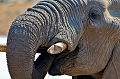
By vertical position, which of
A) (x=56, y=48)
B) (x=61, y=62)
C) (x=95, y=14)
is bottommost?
(x=61, y=62)

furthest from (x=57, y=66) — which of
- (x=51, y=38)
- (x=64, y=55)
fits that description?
(x=51, y=38)

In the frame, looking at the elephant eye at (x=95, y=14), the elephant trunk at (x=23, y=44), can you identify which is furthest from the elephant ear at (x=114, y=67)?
the elephant trunk at (x=23, y=44)

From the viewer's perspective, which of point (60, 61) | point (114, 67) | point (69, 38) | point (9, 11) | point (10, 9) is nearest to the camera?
point (69, 38)

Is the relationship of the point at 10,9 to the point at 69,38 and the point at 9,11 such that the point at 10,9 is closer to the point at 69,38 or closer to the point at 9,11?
the point at 9,11

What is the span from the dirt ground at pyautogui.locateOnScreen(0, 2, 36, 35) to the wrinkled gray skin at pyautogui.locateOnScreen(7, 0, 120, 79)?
12.1 meters

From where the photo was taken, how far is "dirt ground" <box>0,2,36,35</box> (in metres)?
16.0

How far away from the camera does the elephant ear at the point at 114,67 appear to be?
11.7 feet

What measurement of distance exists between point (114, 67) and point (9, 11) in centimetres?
1363

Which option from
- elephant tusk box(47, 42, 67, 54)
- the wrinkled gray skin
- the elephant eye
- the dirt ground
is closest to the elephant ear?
the wrinkled gray skin

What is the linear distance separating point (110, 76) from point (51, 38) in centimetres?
63

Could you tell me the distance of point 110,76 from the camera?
3635mm

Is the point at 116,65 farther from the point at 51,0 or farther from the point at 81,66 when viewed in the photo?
the point at 51,0

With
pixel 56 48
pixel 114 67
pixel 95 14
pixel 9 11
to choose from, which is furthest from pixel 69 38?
pixel 9 11

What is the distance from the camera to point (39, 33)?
309 cm
